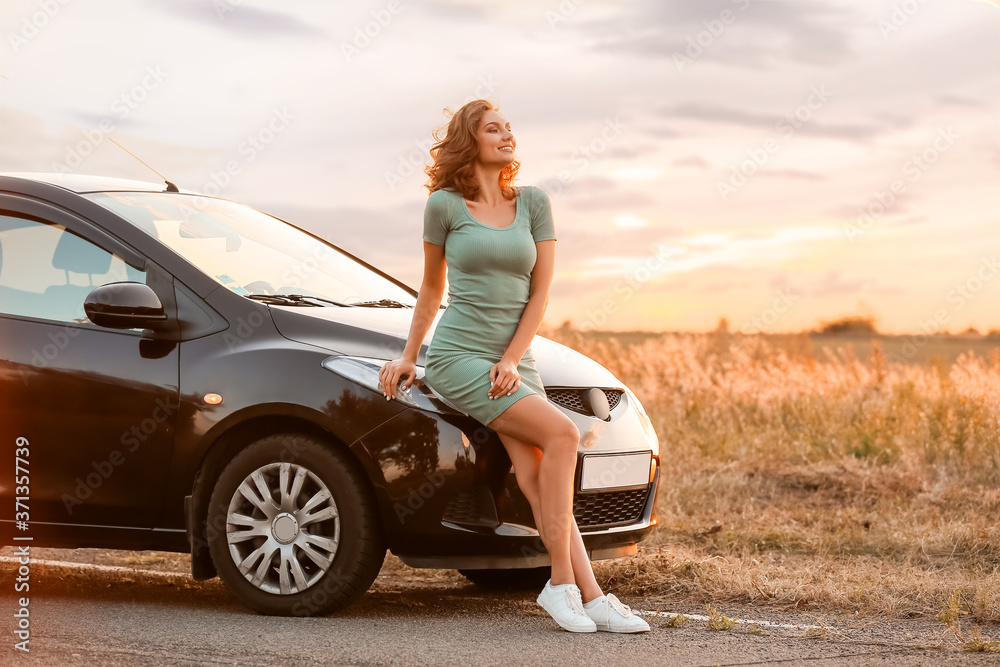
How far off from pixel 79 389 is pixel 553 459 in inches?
82.2

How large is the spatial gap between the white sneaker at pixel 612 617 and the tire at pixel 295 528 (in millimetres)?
877

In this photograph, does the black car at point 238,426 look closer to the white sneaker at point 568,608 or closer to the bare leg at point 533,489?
the bare leg at point 533,489

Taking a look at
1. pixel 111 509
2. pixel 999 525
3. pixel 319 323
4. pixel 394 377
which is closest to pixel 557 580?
pixel 394 377

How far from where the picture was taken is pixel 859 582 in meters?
5.44

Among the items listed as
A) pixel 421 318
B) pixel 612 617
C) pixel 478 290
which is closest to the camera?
pixel 612 617

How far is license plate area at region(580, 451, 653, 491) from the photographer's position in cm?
475

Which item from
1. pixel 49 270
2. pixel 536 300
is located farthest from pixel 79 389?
pixel 536 300

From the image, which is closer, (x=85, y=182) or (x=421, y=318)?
(x=421, y=318)

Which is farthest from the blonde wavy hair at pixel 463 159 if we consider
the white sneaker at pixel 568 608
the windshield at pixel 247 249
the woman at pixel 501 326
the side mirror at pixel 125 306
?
the white sneaker at pixel 568 608

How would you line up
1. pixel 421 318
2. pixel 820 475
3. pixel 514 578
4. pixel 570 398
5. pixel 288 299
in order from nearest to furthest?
pixel 421 318 → pixel 570 398 → pixel 288 299 → pixel 514 578 → pixel 820 475

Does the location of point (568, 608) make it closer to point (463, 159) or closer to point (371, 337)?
point (371, 337)

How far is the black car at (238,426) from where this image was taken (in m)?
4.55

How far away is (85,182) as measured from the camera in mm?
5480

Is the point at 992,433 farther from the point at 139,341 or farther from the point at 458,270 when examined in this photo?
the point at 139,341
